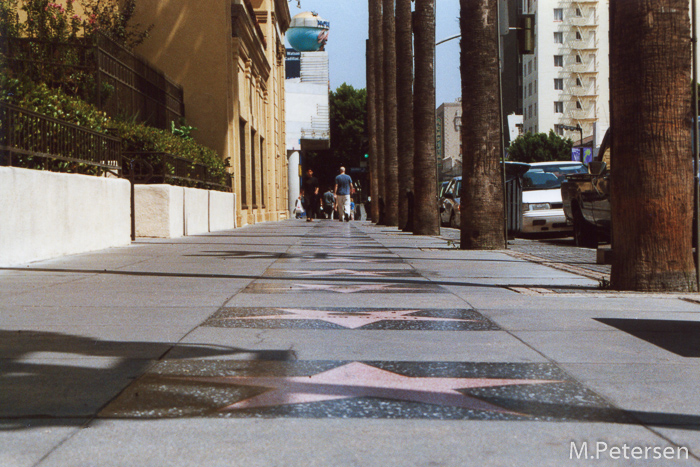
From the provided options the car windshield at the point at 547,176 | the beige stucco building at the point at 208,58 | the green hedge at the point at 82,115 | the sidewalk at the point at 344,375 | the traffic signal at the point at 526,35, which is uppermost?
the beige stucco building at the point at 208,58

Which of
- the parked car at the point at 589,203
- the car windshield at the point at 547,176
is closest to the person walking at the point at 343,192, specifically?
the car windshield at the point at 547,176

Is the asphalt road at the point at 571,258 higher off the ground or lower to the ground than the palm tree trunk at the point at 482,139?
lower

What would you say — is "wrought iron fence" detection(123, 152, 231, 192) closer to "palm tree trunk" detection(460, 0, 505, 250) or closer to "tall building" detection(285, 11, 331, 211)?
"palm tree trunk" detection(460, 0, 505, 250)

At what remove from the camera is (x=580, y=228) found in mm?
15352

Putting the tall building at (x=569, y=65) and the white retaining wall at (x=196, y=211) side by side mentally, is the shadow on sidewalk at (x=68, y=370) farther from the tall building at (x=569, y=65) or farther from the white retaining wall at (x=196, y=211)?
the tall building at (x=569, y=65)

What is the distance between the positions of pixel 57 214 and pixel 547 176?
12.8 m

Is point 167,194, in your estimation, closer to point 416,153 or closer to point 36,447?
point 416,153

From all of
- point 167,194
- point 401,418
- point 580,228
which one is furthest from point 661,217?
point 167,194

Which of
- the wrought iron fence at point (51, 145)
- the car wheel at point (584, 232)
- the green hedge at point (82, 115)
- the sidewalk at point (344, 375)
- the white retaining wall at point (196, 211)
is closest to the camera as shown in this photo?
the sidewalk at point (344, 375)

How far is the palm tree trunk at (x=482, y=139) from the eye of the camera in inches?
526

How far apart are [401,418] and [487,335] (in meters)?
1.99

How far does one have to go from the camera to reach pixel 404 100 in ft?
75.7

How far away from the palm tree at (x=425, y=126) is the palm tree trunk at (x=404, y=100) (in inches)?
100

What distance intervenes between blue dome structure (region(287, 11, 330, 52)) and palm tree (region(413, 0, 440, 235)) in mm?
61395
